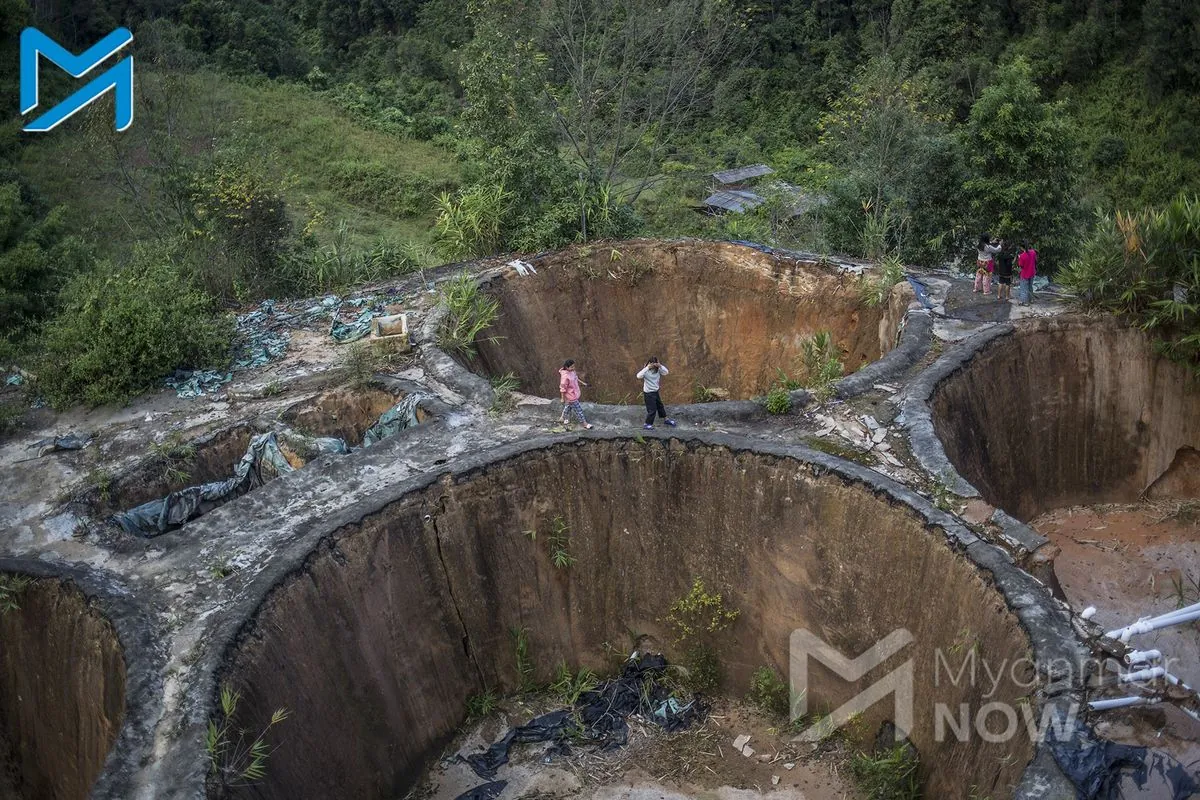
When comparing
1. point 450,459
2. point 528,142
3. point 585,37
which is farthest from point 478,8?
point 450,459

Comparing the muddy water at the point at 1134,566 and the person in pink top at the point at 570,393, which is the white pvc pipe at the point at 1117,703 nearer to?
the muddy water at the point at 1134,566

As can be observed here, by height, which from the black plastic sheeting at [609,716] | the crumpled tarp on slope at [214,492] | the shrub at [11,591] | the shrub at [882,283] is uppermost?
the shrub at [882,283]

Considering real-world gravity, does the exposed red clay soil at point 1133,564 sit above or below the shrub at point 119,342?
below

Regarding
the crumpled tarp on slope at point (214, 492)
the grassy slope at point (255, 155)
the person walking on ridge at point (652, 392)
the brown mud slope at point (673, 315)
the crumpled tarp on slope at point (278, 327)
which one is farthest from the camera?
the grassy slope at point (255, 155)

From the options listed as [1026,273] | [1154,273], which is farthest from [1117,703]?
[1026,273]

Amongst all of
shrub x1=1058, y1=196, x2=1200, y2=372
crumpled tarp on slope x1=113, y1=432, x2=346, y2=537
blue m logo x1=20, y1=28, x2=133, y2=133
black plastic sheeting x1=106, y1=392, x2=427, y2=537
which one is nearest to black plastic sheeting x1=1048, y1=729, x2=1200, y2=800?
shrub x1=1058, y1=196, x2=1200, y2=372

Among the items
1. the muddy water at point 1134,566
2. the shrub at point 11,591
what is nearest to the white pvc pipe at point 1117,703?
the muddy water at point 1134,566
